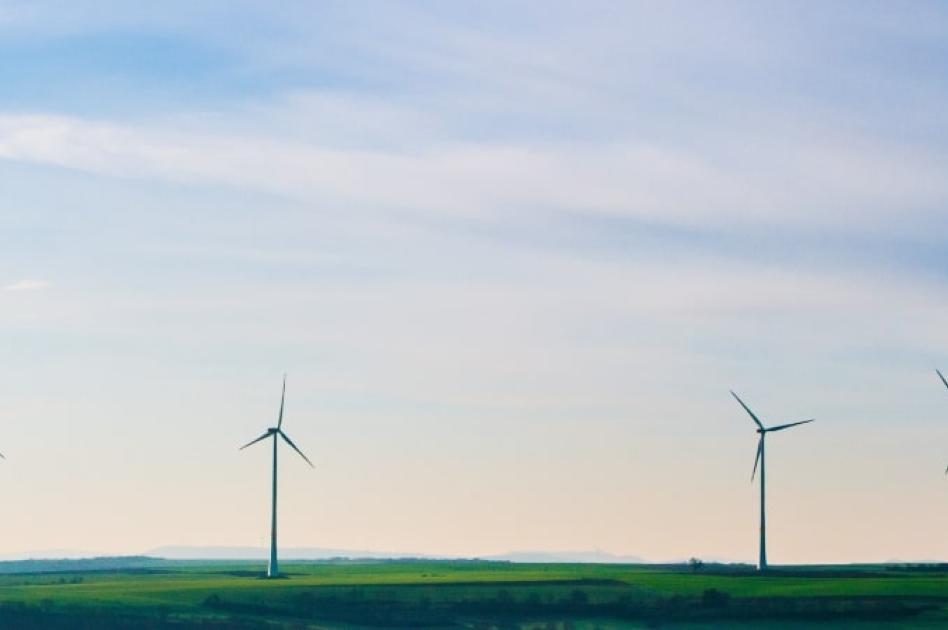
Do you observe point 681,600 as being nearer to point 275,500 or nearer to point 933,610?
point 933,610

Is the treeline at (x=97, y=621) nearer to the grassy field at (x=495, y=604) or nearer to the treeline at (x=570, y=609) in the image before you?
the grassy field at (x=495, y=604)

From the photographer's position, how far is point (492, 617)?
145375mm

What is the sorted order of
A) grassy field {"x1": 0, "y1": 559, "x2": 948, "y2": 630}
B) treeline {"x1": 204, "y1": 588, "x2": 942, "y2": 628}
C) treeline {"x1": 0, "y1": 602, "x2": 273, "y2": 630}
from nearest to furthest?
treeline {"x1": 0, "y1": 602, "x2": 273, "y2": 630}, grassy field {"x1": 0, "y1": 559, "x2": 948, "y2": 630}, treeline {"x1": 204, "y1": 588, "x2": 942, "y2": 628}

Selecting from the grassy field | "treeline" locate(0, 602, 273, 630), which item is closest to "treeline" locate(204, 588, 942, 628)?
the grassy field

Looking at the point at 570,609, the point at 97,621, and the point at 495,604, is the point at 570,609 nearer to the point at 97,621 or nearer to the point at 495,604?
the point at 495,604

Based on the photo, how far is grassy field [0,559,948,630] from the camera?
139375 mm

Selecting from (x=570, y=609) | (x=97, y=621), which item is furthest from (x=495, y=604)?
(x=97, y=621)

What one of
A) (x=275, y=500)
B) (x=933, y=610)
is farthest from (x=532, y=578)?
(x=933, y=610)

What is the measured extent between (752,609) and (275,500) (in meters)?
63.5

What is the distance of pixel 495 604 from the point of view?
6088 inches

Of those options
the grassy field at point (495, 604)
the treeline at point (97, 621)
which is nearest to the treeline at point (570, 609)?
the grassy field at point (495, 604)

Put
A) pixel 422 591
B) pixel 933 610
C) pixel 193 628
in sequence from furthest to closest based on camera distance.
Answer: pixel 422 591 < pixel 933 610 < pixel 193 628

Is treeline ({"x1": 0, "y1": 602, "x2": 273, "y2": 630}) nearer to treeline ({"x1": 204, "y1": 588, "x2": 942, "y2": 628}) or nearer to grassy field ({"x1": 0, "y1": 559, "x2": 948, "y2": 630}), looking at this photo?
grassy field ({"x1": 0, "y1": 559, "x2": 948, "y2": 630})

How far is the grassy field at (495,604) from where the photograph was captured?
5487 inches
